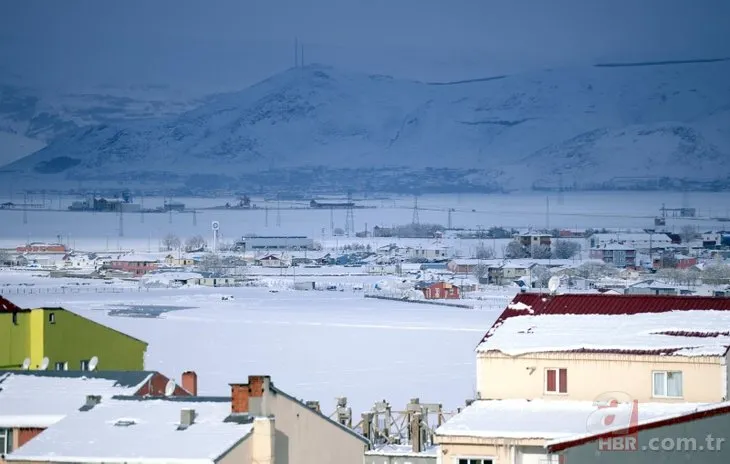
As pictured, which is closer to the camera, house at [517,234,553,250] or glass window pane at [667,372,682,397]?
glass window pane at [667,372,682,397]

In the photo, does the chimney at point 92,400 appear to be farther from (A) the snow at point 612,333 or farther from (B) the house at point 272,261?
(B) the house at point 272,261

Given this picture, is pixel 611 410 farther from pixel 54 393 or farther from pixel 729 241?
pixel 729 241

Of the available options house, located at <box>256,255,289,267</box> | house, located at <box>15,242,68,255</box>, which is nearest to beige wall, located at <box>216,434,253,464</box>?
house, located at <box>256,255,289,267</box>

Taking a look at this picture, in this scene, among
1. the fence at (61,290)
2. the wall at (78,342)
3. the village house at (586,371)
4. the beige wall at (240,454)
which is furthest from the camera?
the fence at (61,290)

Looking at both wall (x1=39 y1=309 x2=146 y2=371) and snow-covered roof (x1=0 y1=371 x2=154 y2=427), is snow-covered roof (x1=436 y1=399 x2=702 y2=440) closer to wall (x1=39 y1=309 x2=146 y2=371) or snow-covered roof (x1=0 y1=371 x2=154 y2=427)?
snow-covered roof (x1=0 y1=371 x2=154 y2=427)

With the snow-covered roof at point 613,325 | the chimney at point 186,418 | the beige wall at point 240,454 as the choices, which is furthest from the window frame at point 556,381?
the chimney at point 186,418
